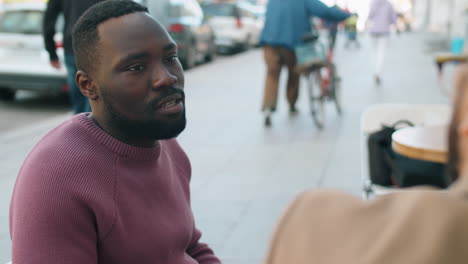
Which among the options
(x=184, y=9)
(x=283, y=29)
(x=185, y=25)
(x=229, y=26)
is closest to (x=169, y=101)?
(x=283, y=29)

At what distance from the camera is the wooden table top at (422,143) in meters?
2.89

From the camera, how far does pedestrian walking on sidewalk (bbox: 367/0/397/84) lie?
39.8 ft

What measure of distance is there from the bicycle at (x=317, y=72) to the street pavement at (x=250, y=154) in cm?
23

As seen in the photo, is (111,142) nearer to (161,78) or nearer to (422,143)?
(161,78)

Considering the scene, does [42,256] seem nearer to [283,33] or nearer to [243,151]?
[243,151]

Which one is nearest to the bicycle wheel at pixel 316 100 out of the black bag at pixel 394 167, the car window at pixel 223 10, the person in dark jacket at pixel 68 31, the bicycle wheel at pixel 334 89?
the bicycle wheel at pixel 334 89

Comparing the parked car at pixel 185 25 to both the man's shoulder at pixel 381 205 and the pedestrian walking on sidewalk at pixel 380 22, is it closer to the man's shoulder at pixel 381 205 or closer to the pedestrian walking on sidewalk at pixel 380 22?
the pedestrian walking on sidewalk at pixel 380 22

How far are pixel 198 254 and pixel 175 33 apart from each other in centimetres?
1155

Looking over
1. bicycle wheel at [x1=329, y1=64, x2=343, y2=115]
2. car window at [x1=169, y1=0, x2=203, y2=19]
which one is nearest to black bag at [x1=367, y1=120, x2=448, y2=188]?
bicycle wheel at [x1=329, y1=64, x2=343, y2=115]

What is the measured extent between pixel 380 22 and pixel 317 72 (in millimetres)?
4609

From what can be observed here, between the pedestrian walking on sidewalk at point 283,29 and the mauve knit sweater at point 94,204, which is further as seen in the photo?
the pedestrian walking on sidewalk at point 283,29

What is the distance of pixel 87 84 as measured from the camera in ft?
5.82

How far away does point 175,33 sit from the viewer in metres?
13.4

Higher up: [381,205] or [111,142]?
[381,205]
